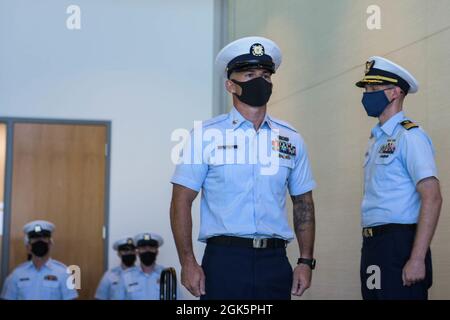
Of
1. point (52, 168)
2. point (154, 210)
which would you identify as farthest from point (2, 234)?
point (154, 210)

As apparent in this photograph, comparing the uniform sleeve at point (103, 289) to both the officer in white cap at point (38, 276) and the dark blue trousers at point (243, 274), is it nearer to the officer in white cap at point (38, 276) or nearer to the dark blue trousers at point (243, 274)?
the officer in white cap at point (38, 276)

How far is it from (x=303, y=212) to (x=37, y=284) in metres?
3.46

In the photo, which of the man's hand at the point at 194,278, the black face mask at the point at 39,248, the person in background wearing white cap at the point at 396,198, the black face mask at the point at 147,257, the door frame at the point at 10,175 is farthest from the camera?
the door frame at the point at 10,175

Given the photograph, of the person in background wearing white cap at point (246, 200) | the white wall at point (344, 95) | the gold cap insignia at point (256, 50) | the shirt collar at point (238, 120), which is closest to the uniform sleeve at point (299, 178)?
the person in background wearing white cap at point (246, 200)

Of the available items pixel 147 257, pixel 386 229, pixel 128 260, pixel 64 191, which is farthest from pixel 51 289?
pixel 386 229

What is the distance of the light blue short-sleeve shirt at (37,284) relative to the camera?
19.1ft

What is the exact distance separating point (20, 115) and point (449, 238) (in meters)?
3.98

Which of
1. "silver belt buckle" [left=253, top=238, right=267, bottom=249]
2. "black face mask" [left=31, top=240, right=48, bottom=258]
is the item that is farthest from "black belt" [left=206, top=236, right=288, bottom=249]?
"black face mask" [left=31, top=240, right=48, bottom=258]

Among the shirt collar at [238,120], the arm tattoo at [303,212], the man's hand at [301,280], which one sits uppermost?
the shirt collar at [238,120]

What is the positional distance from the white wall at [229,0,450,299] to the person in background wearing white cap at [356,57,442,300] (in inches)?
24.3

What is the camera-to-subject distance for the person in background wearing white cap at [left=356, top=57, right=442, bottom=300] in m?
2.92

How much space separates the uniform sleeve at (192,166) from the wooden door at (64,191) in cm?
401

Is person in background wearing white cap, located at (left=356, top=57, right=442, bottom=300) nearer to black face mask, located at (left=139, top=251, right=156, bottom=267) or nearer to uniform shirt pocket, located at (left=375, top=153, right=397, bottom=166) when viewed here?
uniform shirt pocket, located at (left=375, top=153, right=397, bottom=166)

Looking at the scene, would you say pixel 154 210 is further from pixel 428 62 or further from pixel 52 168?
pixel 428 62
